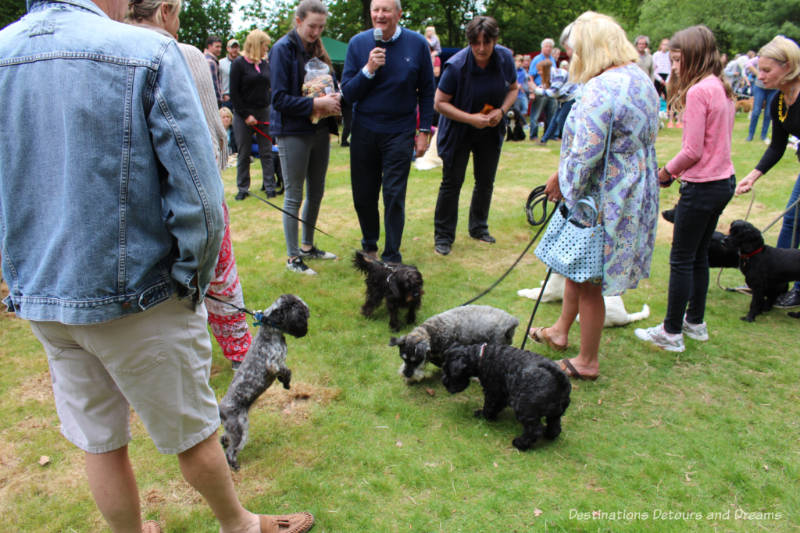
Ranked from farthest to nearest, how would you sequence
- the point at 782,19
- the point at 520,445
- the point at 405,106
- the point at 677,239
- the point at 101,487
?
1. the point at 782,19
2. the point at 405,106
3. the point at 677,239
4. the point at 520,445
5. the point at 101,487

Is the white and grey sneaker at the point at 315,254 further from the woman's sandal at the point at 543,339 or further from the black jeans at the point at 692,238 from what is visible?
the black jeans at the point at 692,238

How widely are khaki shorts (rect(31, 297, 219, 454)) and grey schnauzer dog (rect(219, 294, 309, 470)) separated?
0.92 metres

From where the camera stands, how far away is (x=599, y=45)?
3.01 m

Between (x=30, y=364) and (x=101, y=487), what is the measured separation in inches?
103

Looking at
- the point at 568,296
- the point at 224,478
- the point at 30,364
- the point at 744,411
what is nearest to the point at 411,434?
the point at 224,478

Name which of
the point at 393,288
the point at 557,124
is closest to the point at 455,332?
the point at 393,288

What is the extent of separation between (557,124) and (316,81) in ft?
31.8

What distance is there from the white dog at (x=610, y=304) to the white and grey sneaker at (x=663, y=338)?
217 millimetres

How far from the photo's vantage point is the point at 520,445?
2.90 m

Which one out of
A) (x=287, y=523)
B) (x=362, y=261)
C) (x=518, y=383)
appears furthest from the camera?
(x=362, y=261)

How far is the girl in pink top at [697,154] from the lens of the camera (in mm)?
3445

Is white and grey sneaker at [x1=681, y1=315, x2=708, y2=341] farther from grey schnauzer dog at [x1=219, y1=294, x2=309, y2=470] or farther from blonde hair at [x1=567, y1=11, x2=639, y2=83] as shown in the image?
grey schnauzer dog at [x1=219, y1=294, x2=309, y2=470]

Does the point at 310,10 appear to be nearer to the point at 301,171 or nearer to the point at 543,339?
the point at 301,171

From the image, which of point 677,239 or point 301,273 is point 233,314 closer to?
point 301,273
